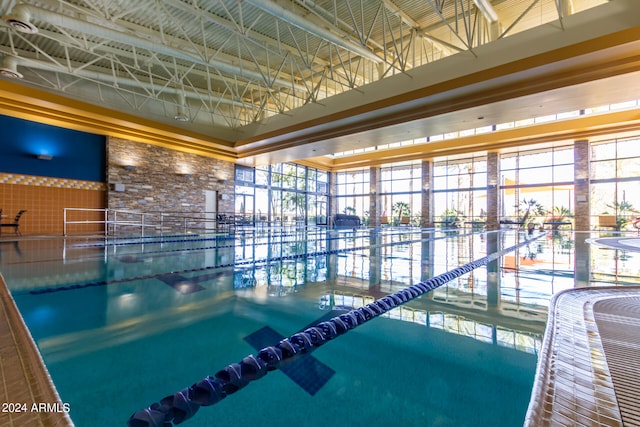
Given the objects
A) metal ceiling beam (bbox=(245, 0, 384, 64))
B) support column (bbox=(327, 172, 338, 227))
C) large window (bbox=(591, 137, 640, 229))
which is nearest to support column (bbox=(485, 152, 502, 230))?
large window (bbox=(591, 137, 640, 229))

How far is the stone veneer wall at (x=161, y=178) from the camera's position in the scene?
429 inches

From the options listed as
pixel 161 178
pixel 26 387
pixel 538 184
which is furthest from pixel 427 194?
pixel 26 387

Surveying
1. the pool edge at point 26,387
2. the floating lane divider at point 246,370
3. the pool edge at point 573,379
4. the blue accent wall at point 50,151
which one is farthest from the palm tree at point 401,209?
the pool edge at point 26,387

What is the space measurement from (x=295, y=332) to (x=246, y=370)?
18.3 inches

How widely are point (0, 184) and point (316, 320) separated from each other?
11.6 metres

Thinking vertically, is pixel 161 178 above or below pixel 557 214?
above

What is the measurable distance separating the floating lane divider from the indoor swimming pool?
5 cm

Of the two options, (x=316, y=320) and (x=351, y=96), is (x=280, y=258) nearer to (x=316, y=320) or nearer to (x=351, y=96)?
(x=316, y=320)

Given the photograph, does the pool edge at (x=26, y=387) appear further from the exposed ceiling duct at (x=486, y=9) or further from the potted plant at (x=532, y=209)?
the potted plant at (x=532, y=209)

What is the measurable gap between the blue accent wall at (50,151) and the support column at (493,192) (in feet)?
52.6

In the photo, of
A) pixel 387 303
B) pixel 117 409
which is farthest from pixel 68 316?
pixel 387 303

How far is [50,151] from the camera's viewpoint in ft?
31.9

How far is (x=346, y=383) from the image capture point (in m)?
1.22

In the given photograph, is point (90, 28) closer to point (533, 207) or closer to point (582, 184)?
point (582, 184)
